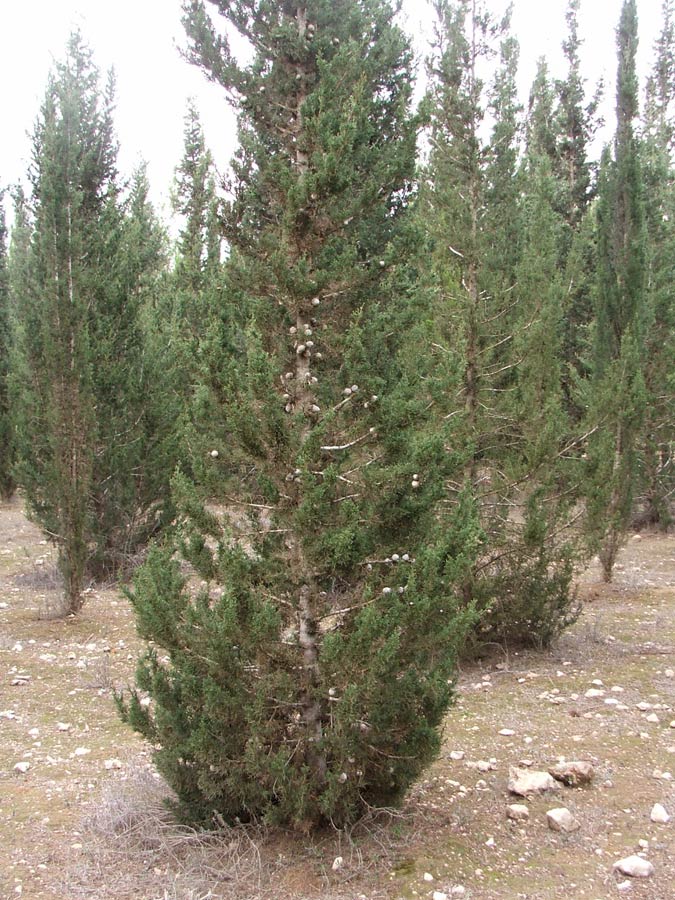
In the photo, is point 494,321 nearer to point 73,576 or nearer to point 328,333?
point 328,333

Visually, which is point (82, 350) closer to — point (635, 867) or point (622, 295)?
point (622, 295)

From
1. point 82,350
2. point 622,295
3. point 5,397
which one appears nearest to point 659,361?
point 622,295

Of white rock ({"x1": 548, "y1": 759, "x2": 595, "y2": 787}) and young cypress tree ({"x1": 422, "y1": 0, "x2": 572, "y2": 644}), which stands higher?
young cypress tree ({"x1": 422, "y1": 0, "x2": 572, "y2": 644})

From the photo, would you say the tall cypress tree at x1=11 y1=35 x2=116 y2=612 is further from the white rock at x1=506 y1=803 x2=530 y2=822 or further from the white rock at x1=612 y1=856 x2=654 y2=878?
the white rock at x1=612 y1=856 x2=654 y2=878

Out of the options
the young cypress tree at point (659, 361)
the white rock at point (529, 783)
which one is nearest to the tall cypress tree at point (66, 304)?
the white rock at point (529, 783)

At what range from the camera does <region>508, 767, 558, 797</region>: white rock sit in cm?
464

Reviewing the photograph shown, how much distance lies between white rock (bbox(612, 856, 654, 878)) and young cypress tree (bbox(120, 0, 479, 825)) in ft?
3.44

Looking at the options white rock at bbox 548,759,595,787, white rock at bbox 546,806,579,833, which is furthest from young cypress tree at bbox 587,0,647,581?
white rock at bbox 546,806,579,833

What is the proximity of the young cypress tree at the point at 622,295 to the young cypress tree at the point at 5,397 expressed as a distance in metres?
12.7

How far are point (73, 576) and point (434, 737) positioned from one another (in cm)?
646

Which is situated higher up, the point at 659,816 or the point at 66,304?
the point at 66,304

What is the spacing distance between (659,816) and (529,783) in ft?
2.36

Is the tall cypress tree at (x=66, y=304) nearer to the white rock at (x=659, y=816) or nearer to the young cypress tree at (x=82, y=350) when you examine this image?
the young cypress tree at (x=82, y=350)

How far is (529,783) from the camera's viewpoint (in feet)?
15.3
